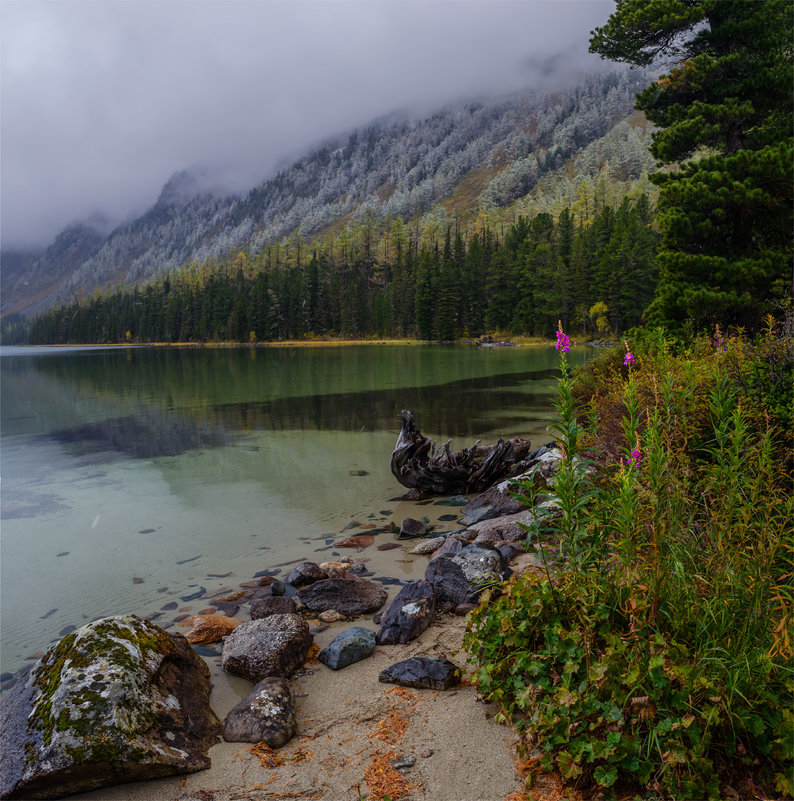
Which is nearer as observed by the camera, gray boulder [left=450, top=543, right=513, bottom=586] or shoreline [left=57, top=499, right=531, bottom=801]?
shoreline [left=57, top=499, right=531, bottom=801]

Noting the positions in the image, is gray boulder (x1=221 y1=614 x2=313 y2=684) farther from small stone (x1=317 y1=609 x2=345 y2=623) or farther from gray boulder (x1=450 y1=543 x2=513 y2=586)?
gray boulder (x1=450 y1=543 x2=513 y2=586)

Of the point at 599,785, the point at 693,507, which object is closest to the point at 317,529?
the point at 693,507

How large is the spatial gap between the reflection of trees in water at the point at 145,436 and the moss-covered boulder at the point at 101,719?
11644 millimetres

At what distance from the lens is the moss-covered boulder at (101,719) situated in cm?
297

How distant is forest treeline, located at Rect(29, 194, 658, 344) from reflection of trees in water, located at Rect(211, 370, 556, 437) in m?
44.7

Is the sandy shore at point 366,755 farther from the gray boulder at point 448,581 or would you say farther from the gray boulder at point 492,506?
the gray boulder at point 492,506

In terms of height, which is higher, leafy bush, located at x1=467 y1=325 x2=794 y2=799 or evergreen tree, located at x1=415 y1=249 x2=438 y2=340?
evergreen tree, located at x1=415 y1=249 x2=438 y2=340

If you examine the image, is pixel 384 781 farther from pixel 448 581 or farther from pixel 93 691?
pixel 448 581

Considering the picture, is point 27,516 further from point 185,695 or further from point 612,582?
point 612,582

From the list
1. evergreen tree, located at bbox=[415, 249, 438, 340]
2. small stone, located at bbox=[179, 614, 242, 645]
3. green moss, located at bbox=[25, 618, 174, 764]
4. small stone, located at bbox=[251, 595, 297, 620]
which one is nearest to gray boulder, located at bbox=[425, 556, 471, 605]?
small stone, located at bbox=[251, 595, 297, 620]

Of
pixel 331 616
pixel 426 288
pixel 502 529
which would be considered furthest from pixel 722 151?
pixel 426 288

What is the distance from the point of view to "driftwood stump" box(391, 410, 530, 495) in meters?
10.3

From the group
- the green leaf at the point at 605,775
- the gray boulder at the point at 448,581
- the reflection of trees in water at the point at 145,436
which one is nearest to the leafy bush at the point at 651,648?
the green leaf at the point at 605,775

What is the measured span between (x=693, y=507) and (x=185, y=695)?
428cm
